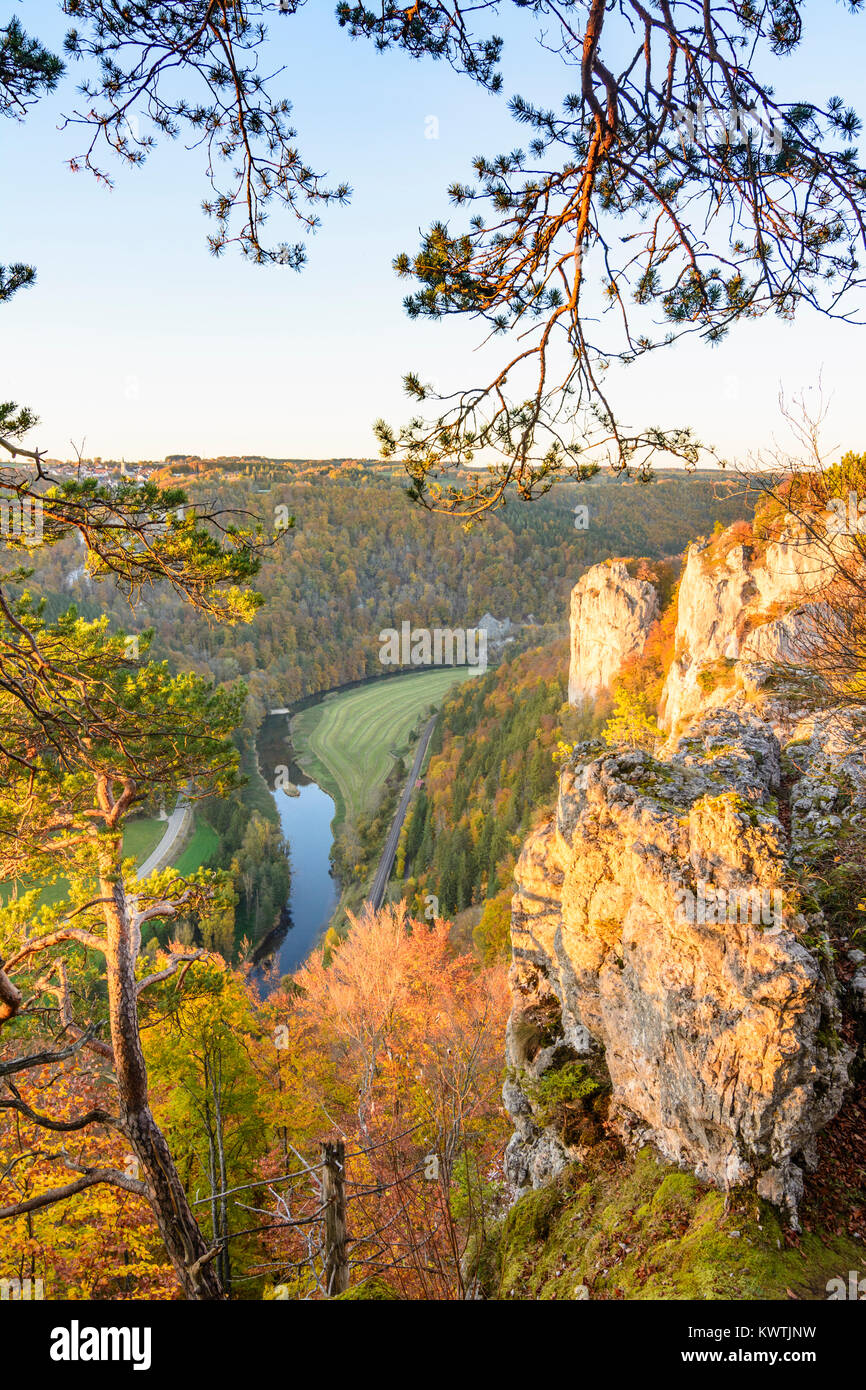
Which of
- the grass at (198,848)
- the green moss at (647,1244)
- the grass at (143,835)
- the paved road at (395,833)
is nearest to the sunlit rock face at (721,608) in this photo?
the green moss at (647,1244)

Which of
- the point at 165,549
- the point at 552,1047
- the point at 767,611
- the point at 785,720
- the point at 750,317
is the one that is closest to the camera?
the point at 750,317

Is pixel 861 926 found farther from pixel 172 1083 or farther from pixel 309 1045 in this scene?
pixel 309 1045

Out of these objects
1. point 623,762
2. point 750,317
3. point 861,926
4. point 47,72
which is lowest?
point 861,926

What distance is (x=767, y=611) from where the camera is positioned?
31516 millimetres

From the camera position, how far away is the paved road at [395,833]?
177 feet

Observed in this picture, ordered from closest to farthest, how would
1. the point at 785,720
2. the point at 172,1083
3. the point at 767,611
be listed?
1. the point at 785,720
2. the point at 172,1083
3. the point at 767,611

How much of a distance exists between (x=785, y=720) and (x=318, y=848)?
60649mm

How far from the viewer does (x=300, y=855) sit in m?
65.5

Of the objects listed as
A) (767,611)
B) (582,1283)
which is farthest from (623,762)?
(767,611)

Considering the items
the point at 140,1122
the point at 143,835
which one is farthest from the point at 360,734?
the point at 140,1122

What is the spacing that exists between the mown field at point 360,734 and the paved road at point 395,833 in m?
2.70

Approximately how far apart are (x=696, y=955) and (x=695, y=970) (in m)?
0.15

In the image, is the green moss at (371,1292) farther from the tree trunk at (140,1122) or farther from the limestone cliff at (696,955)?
the limestone cliff at (696,955)

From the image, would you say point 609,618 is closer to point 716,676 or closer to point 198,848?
point 716,676
